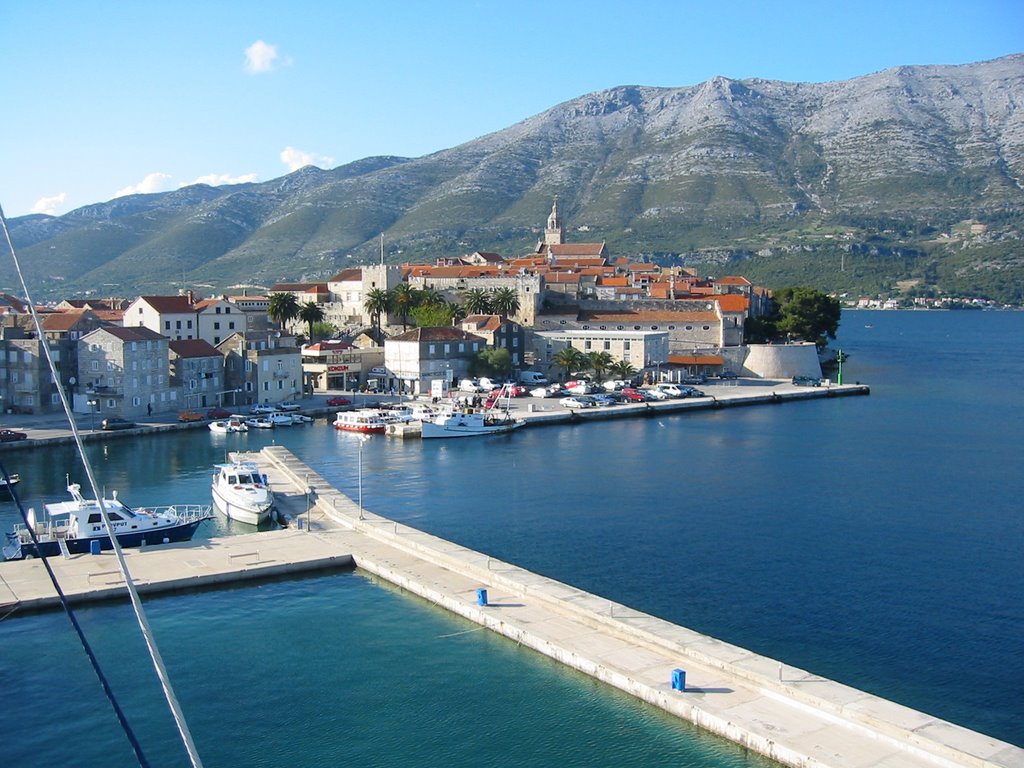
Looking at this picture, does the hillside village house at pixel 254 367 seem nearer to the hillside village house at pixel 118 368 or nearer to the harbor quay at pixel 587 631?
the hillside village house at pixel 118 368

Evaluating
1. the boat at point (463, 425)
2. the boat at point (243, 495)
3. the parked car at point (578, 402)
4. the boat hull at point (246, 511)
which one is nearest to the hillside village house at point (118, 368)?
the boat at point (463, 425)

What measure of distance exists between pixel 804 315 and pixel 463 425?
4471 cm

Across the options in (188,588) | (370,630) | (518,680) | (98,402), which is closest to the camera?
(518,680)

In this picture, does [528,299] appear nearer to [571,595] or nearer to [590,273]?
[590,273]

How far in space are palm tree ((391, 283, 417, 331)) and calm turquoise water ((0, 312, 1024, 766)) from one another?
28977mm

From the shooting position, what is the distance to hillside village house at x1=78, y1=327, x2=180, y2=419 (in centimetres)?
5138

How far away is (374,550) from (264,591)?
10.6 ft

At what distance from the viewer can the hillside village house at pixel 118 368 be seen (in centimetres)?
5138

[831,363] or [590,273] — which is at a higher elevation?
[590,273]

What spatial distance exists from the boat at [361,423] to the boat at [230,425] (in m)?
4.71

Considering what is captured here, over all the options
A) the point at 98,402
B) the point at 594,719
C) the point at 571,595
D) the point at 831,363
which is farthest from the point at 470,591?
the point at 831,363

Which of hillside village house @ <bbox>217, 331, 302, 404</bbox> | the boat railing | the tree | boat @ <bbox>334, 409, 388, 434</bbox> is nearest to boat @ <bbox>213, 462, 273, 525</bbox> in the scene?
the boat railing

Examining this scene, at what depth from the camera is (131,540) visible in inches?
1084

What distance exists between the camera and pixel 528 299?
7856 centimetres
